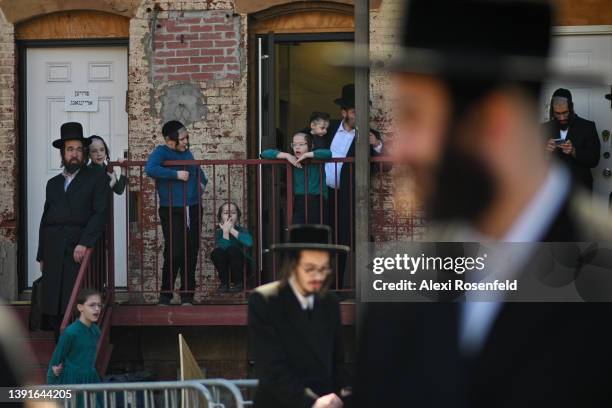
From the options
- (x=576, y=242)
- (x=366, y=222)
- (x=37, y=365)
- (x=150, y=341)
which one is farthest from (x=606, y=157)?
(x=576, y=242)

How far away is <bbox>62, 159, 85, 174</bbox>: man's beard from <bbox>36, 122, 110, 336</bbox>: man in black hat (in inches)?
3.3

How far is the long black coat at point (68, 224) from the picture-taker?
10.8 m

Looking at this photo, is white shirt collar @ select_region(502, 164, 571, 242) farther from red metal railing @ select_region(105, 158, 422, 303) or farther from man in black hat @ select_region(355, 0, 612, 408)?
red metal railing @ select_region(105, 158, 422, 303)

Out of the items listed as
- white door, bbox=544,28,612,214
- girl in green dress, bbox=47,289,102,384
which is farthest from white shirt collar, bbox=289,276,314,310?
white door, bbox=544,28,612,214

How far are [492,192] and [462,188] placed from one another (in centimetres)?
4

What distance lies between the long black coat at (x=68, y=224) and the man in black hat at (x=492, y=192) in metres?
9.35

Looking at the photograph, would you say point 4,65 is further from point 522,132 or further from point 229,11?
point 522,132

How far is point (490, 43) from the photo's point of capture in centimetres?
159

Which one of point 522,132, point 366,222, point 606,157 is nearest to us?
point 522,132

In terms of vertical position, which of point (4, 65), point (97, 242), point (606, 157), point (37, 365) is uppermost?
point (4, 65)

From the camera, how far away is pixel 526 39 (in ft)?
5.22

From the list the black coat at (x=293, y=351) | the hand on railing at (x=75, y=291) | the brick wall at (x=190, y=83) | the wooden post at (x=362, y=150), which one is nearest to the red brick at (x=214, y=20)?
the brick wall at (x=190, y=83)

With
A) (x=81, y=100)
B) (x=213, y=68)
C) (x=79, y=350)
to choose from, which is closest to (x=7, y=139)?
(x=81, y=100)

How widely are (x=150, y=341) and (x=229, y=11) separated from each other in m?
3.28
